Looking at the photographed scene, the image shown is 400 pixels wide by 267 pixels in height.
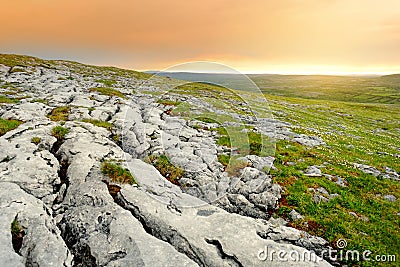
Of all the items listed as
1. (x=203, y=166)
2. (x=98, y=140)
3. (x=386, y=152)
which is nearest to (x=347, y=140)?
(x=386, y=152)

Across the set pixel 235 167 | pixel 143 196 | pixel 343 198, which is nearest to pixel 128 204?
pixel 143 196

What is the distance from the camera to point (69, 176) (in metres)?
17.4

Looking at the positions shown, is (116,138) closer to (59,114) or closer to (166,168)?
(166,168)

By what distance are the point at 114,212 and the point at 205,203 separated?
5777mm

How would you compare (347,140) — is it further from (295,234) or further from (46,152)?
(46,152)

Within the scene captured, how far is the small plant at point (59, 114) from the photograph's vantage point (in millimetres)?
29656

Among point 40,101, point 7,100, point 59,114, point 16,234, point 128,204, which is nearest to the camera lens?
point 16,234

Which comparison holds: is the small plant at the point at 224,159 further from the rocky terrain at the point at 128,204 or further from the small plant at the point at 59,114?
the small plant at the point at 59,114

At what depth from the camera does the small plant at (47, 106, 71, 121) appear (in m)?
29.7

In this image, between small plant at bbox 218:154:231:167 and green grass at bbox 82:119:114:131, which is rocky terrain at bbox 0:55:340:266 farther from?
green grass at bbox 82:119:114:131

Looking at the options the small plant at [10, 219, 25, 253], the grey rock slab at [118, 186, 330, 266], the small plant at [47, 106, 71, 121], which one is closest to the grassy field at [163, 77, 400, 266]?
the grey rock slab at [118, 186, 330, 266]

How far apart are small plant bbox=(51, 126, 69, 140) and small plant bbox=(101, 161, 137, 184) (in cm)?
686

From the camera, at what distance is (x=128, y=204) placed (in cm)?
1546

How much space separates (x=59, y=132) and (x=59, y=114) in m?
9.37
